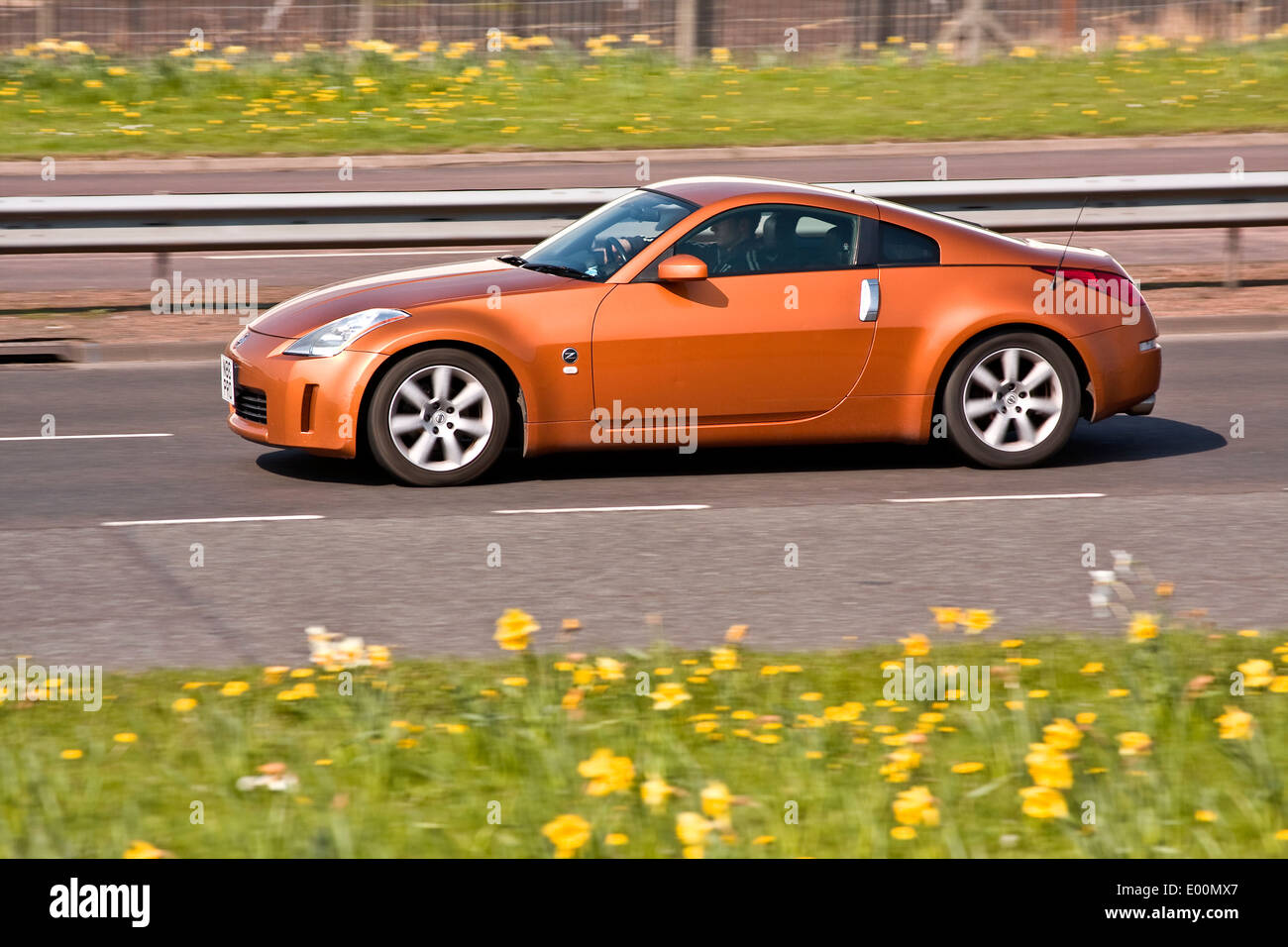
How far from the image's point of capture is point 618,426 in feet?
29.0

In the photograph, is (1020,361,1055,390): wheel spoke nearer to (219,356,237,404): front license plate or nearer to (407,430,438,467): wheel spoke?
(407,430,438,467): wheel spoke

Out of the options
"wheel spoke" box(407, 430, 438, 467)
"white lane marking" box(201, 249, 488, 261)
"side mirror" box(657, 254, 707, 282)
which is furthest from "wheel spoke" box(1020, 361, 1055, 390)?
"white lane marking" box(201, 249, 488, 261)

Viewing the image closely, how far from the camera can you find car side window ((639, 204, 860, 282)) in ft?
29.3

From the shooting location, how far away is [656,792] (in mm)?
4215

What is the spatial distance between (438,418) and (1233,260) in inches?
350

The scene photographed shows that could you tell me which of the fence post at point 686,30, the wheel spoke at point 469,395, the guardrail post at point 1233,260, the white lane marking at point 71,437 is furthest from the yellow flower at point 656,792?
the fence post at point 686,30

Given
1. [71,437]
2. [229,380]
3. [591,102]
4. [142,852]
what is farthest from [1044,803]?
[591,102]

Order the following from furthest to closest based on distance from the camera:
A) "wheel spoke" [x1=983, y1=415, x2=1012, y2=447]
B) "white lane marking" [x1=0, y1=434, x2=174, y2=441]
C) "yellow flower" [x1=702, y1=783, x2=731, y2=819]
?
"white lane marking" [x1=0, y1=434, x2=174, y2=441]
"wheel spoke" [x1=983, y1=415, x2=1012, y2=447]
"yellow flower" [x1=702, y1=783, x2=731, y2=819]

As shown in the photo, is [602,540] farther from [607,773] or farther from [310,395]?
[607,773]

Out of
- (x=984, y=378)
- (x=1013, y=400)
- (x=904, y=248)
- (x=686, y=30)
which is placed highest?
(x=686, y=30)

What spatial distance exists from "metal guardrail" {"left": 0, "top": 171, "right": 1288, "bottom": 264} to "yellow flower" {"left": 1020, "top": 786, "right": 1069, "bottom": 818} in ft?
31.6

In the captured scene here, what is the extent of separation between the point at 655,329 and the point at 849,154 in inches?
544

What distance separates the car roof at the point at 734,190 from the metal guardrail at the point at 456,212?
13.5ft
